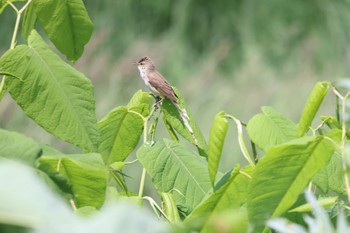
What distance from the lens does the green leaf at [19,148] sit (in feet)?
1.37

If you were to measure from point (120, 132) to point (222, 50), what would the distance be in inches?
161

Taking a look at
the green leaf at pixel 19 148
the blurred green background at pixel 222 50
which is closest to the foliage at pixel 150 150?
the green leaf at pixel 19 148

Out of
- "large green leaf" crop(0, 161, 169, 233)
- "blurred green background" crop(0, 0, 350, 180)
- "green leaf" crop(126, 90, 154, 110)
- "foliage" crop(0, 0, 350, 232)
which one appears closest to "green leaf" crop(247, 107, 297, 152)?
"foliage" crop(0, 0, 350, 232)

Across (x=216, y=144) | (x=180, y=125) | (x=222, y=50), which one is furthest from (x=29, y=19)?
(x=222, y=50)

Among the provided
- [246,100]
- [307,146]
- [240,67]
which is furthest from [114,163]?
[240,67]

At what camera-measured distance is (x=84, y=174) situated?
1.59 feet

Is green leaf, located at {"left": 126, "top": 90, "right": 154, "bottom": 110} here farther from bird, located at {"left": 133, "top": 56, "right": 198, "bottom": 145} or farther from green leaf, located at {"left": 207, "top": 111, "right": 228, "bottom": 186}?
green leaf, located at {"left": 207, "top": 111, "right": 228, "bottom": 186}

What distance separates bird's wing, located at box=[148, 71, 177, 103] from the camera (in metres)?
0.72

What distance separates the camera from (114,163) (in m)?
0.61

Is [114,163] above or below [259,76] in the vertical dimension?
above

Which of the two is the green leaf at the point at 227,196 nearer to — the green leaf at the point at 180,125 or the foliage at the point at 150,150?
the foliage at the point at 150,150

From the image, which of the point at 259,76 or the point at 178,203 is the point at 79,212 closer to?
the point at 178,203

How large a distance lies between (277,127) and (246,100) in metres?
3.27

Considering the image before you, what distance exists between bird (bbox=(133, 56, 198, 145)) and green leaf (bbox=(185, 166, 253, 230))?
4.8 inches
